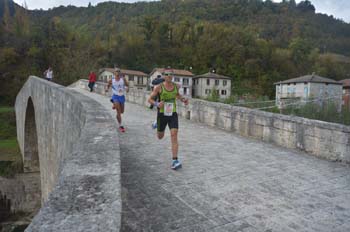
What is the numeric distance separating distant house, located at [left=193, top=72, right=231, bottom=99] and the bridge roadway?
151 ft

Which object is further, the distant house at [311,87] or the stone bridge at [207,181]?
the distant house at [311,87]

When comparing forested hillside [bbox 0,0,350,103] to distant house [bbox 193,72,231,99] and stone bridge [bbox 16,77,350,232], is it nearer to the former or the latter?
distant house [bbox 193,72,231,99]

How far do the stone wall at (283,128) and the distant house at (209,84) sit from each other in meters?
42.3

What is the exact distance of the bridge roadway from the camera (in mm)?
2854

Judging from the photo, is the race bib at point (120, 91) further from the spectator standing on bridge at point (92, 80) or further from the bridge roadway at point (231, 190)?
the spectator standing on bridge at point (92, 80)

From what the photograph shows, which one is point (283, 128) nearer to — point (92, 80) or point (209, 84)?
point (92, 80)

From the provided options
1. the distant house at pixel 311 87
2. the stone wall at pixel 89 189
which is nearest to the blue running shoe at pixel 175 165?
the stone wall at pixel 89 189

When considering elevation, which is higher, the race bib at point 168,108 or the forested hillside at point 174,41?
the forested hillside at point 174,41

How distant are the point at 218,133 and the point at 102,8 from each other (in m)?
94.0

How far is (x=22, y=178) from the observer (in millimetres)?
19828

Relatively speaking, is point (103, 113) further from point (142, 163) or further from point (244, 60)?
point (244, 60)

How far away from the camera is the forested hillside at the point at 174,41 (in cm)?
4559

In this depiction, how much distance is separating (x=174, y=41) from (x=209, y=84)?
20711 mm

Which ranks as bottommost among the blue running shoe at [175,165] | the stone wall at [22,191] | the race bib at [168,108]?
the stone wall at [22,191]
